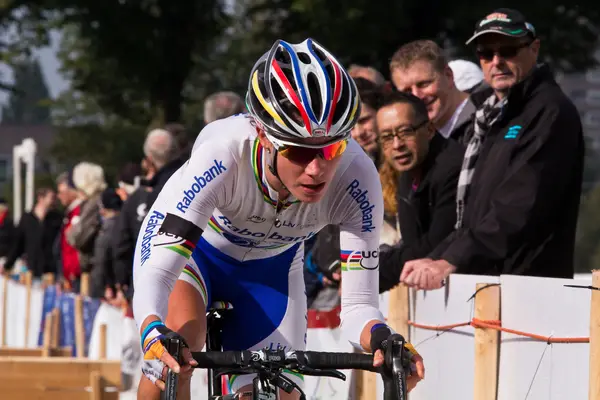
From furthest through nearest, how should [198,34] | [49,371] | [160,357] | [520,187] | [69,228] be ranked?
1. [198,34]
2. [69,228]
3. [49,371]
4. [520,187]
5. [160,357]

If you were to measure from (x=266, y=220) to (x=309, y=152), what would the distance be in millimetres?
848

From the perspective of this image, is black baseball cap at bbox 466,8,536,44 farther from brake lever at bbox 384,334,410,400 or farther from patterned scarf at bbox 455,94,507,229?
brake lever at bbox 384,334,410,400

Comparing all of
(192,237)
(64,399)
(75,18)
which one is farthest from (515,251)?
(75,18)

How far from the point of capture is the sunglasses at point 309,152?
15.6ft

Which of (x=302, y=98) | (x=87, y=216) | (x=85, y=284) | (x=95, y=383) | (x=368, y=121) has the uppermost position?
(x=87, y=216)

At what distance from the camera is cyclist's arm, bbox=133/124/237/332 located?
16.2 ft

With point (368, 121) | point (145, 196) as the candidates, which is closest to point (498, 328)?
point (368, 121)

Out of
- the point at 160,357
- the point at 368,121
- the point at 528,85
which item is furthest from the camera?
the point at 368,121

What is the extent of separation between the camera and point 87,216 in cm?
1420

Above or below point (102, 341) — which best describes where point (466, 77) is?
above

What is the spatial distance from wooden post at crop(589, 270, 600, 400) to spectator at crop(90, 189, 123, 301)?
27.1 ft

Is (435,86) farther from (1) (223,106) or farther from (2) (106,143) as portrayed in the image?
(2) (106,143)

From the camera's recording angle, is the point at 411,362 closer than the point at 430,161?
Yes

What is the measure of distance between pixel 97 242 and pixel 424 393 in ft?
23.6
